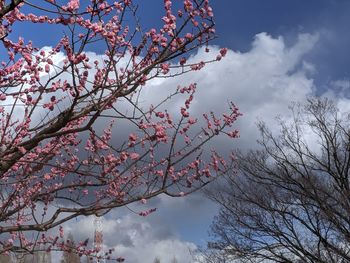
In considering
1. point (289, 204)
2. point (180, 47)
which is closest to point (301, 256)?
point (289, 204)

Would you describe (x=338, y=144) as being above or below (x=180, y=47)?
above

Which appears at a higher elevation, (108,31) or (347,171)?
(347,171)

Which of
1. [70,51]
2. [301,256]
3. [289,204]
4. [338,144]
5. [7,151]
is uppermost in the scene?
[338,144]

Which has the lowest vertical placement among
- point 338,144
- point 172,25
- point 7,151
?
point 7,151

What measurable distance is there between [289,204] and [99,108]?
A: 510 inches

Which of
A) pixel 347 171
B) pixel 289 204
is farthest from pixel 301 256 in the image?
pixel 347 171

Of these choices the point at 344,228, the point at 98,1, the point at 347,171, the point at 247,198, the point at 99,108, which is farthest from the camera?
the point at 247,198

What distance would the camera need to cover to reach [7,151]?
4.27 meters

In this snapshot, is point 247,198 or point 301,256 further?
point 247,198

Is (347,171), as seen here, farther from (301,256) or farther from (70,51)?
(70,51)

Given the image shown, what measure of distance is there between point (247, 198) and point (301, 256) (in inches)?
104

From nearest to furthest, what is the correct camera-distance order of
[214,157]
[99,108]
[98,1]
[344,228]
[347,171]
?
[98,1] → [99,108] → [214,157] → [344,228] → [347,171]

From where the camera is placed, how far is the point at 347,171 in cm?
1576

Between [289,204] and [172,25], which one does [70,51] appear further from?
[289,204]
